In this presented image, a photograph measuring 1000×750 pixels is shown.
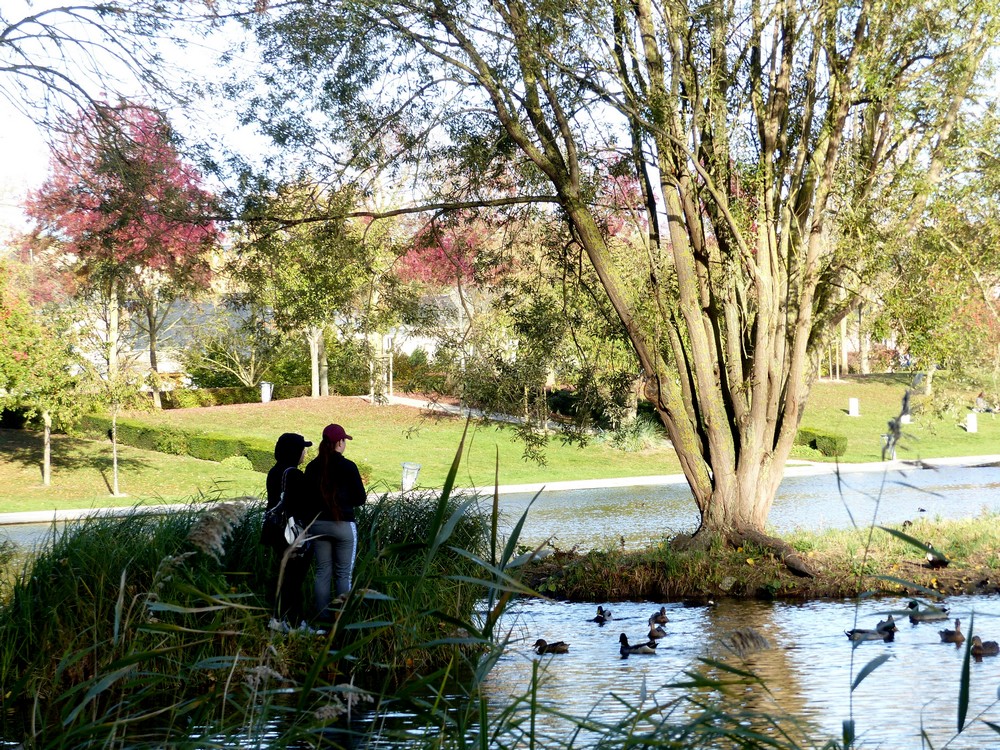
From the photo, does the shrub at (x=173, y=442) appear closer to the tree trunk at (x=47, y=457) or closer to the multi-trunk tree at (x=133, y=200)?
the tree trunk at (x=47, y=457)

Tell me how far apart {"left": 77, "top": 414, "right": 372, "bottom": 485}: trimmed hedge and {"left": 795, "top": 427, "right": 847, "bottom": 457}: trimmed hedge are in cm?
1517

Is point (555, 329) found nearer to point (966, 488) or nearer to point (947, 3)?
point (947, 3)

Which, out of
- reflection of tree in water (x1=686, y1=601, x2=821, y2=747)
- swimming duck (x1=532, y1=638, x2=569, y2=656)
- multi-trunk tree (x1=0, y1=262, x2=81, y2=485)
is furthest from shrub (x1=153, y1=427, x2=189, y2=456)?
swimming duck (x1=532, y1=638, x2=569, y2=656)

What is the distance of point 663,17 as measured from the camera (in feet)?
42.4

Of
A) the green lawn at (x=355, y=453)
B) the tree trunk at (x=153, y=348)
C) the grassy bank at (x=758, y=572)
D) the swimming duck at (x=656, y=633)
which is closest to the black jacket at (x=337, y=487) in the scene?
the swimming duck at (x=656, y=633)

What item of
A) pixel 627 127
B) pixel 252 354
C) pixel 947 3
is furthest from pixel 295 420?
pixel 947 3

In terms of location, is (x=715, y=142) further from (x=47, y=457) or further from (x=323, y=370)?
(x=323, y=370)

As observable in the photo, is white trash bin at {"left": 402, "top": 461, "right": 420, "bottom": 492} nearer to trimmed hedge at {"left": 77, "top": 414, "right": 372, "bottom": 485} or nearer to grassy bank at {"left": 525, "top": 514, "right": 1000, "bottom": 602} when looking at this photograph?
trimmed hedge at {"left": 77, "top": 414, "right": 372, "bottom": 485}

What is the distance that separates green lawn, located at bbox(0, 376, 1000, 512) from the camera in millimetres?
28656

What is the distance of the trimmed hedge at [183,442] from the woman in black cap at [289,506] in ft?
69.6

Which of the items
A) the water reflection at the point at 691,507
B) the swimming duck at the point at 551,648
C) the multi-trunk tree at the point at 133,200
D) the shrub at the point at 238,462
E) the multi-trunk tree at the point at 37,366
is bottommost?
the water reflection at the point at 691,507

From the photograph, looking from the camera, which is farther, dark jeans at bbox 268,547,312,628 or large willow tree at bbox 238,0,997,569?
large willow tree at bbox 238,0,997,569

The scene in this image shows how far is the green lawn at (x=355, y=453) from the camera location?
28.7 meters

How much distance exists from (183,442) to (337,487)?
26.3m
